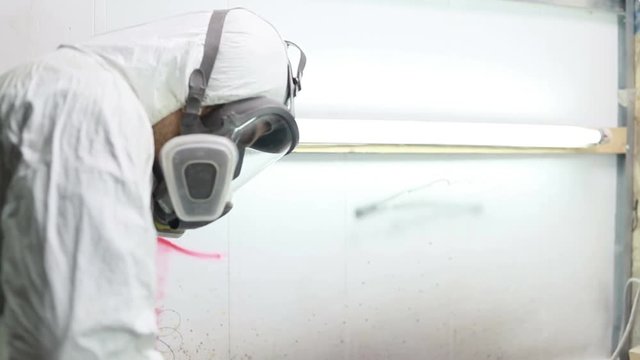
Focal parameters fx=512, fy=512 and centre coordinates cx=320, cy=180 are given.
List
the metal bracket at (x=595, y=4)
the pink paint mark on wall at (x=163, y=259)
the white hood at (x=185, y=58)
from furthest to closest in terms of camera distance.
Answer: the metal bracket at (x=595, y=4) → the pink paint mark on wall at (x=163, y=259) → the white hood at (x=185, y=58)

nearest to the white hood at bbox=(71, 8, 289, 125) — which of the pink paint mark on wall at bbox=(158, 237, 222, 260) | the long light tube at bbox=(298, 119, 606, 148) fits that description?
the long light tube at bbox=(298, 119, 606, 148)

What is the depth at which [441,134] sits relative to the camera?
1843 millimetres

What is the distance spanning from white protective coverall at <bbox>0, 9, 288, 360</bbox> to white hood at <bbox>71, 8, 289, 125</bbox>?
0.18 feet

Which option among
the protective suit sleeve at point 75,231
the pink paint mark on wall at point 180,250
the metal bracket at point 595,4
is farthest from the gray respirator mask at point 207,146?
the metal bracket at point 595,4

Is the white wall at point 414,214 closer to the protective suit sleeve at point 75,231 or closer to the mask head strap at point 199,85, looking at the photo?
the mask head strap at point 199,85

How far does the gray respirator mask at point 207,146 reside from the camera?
779 millimetres

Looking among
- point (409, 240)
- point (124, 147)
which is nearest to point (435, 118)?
point (409, 240)

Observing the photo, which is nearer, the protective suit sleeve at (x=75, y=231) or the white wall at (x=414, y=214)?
the protective suit sleeve at (x=75, y=231)

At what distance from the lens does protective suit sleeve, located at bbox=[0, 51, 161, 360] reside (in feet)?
1.91

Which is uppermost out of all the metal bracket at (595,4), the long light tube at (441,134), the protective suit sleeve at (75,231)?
the metal bracket at (595,4)

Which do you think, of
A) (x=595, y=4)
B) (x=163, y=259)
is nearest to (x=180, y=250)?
(x=163, y=259)

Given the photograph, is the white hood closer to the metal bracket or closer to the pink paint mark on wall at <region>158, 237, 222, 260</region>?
the pink paint mark on wall at <region>158, 237, 222, 260</region>

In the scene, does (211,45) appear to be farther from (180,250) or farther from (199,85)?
(180,250)

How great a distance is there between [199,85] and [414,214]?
4.24ft
